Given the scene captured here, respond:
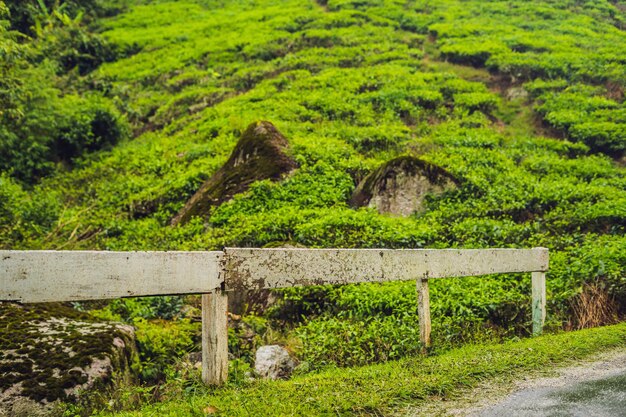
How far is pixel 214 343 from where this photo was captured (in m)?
3.65

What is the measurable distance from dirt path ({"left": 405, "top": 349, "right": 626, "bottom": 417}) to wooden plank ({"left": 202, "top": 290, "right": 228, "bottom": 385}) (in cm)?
124

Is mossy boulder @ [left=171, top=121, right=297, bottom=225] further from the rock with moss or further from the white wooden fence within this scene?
the white wooden fence

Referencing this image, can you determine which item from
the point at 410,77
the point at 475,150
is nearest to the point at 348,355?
the point at 475,150

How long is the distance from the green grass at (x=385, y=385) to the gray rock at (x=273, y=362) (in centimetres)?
91

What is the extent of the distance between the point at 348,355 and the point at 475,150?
10020mm

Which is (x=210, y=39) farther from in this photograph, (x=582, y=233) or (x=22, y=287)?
(x=22, y=287)

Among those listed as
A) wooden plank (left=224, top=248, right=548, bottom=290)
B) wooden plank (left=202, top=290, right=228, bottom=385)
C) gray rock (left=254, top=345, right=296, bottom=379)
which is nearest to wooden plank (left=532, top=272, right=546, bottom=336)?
wooden plank (left=224, top=248, right=548, bottom=290)

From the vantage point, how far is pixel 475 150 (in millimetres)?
14297

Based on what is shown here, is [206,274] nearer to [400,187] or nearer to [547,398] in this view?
[547,398]

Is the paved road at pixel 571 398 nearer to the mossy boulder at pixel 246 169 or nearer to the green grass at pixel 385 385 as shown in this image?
the green grass at pixel 385 385

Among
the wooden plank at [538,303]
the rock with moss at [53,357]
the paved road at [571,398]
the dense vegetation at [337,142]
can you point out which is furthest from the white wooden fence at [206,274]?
the wooden plank at [538,303]

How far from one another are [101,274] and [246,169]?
8626 millimetres

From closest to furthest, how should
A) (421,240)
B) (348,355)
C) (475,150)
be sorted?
1. (348,355)
2. (421,240)
3. (475,150)

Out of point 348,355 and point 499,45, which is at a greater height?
point 499,45
